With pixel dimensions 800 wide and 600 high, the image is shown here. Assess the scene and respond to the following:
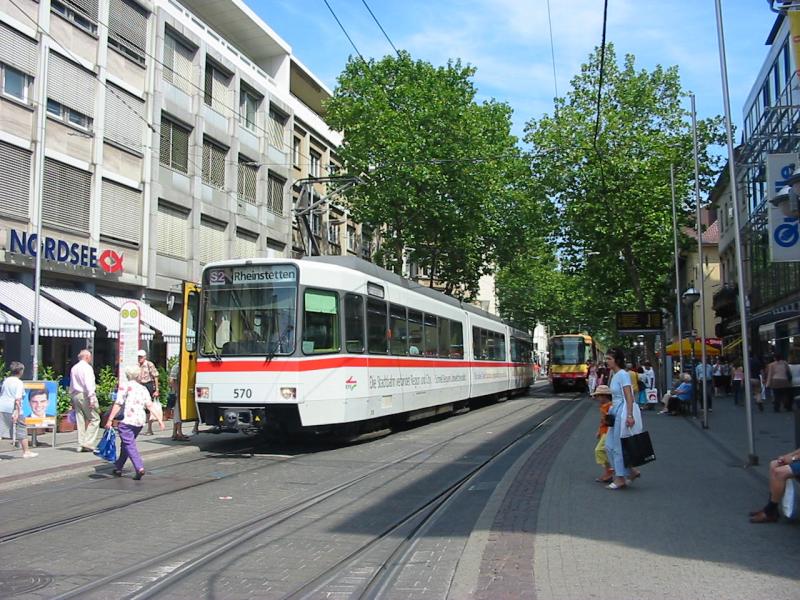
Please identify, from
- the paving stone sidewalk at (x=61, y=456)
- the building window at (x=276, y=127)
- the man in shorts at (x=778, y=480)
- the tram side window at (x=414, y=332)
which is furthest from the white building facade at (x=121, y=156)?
the man in shorts at (x=778, y=480)

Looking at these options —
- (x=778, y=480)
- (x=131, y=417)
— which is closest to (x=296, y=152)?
(x=131, y=417)

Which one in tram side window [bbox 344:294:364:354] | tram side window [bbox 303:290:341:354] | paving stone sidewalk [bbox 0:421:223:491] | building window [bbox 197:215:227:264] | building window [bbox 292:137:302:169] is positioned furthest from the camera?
building window [bbox 292:137:302:169]

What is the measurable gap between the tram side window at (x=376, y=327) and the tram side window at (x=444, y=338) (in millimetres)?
4628

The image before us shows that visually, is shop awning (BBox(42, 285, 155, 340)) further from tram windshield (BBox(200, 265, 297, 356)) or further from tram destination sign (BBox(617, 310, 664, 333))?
tram destination sign (BBox(617, 310, 664, 333))

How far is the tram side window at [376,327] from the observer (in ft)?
47.3

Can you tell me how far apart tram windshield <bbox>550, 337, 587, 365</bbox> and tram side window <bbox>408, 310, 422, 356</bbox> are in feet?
84.1

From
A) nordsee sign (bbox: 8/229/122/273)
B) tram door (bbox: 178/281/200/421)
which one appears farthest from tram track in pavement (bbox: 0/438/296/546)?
nordsee sign (bbox: 8/229/122/273)

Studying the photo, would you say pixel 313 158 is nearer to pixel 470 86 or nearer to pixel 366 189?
pixel 366 189

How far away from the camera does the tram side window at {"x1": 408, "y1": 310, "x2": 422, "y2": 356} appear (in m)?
17.0

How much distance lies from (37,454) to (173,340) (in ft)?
44.3

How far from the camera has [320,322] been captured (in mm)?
13016

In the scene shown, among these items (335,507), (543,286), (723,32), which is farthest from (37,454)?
(543,286)

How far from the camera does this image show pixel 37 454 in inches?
497

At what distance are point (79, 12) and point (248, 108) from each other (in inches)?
463
